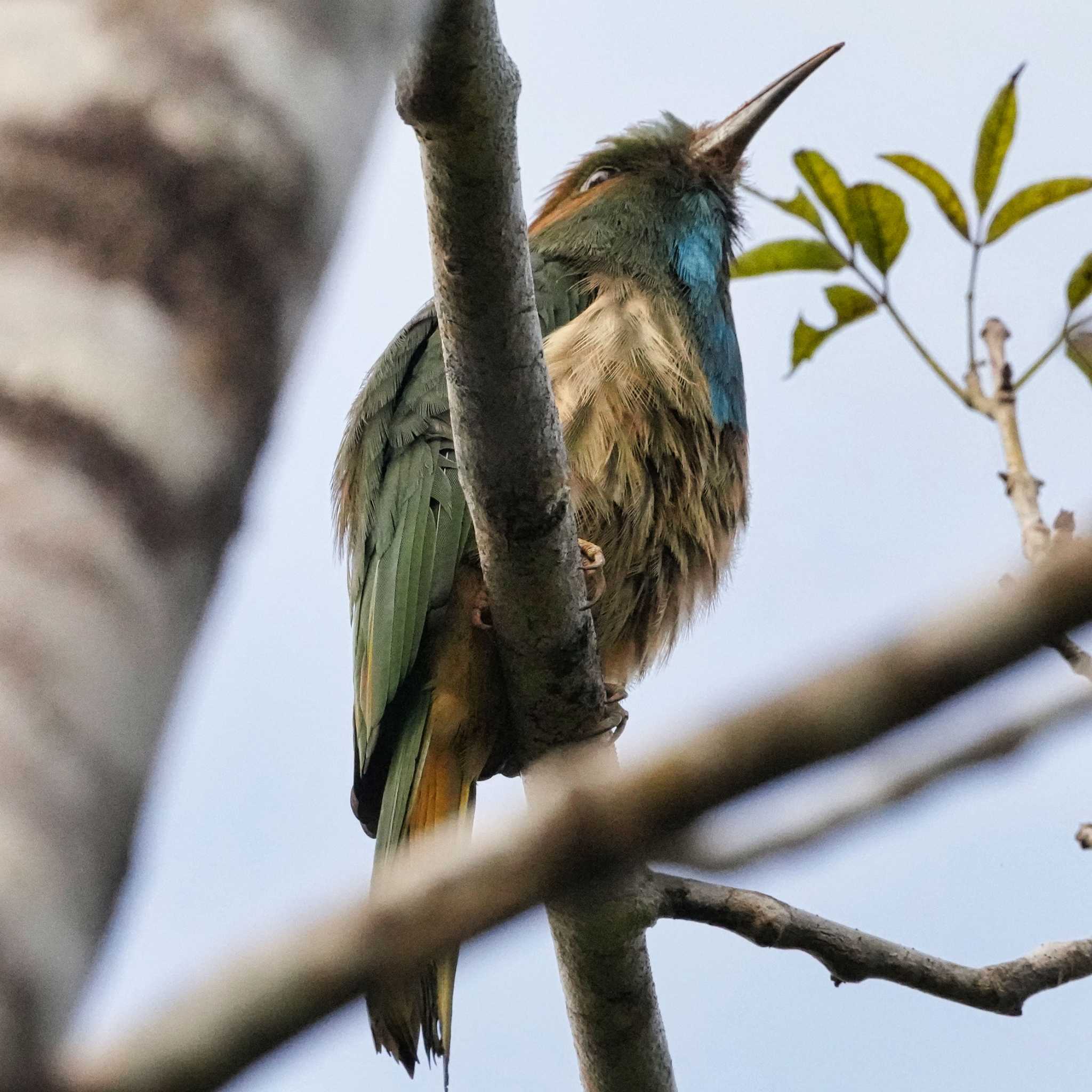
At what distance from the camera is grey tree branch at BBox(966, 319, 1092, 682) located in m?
2.41

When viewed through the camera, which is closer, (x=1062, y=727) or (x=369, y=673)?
(x=1062, y=727)

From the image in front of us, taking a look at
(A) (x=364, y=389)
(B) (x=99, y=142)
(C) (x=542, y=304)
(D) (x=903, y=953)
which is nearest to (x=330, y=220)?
(B) (x=99, y=142)

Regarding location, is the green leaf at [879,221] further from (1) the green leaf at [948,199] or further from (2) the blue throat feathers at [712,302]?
(2) the blue throat feathers at [712,302]

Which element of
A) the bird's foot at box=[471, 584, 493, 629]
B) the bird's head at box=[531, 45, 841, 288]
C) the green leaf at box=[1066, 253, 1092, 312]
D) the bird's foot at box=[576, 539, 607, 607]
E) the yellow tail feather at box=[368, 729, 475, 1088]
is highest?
the bird's head at box=[531, 45, 841, 288]

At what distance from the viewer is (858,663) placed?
0.71m

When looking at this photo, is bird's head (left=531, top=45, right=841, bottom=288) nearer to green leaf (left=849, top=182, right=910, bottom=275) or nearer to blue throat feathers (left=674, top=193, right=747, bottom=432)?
blue throat feathers (left=674, top=193, right=747, bottom=432)

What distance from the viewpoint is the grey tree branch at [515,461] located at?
7.61 ft

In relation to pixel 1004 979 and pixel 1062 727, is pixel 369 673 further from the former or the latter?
pixel 1062 727

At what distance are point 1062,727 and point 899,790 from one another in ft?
0.36

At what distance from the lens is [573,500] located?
3518mm

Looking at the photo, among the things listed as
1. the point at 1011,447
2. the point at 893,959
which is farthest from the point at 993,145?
the point at 893,959

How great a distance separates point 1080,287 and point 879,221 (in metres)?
0.42

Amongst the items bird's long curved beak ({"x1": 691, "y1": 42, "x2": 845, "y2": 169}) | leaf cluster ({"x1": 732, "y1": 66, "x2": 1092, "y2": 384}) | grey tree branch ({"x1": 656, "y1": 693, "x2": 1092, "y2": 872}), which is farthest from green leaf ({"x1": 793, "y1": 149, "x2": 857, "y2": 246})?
grey tree branch ({"x1": 656, "y1": 693, "x2": 1092, "y2": 872})

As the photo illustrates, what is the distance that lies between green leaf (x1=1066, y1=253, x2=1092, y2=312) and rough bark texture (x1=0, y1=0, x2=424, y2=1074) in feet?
8.18
